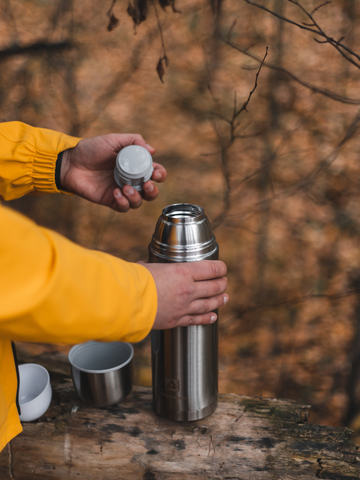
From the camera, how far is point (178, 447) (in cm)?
103

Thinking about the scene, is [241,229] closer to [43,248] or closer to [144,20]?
[144,20]

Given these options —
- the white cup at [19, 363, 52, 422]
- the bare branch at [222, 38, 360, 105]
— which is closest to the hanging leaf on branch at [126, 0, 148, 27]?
the bare branch at [222, 38, 360, 105]

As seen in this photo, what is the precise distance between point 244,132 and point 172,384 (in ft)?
2.91

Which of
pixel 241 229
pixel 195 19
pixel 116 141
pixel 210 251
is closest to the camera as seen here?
pixel 210 251

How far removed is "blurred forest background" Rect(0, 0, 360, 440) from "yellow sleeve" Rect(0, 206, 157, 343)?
2.86ft

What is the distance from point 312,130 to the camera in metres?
1.40

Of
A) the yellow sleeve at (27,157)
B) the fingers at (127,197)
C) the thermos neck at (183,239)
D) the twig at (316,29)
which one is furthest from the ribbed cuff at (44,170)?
the twig at (316,29)

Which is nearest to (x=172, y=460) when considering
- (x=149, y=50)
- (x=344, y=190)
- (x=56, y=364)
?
(x=56, y=364)

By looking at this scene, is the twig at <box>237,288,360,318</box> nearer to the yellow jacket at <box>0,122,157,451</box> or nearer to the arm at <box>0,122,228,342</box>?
the arm at <box>0,122,228,342</box>

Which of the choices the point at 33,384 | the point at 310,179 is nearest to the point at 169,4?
the point at 310,179

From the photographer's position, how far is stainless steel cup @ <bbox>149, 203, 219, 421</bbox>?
3.04ft

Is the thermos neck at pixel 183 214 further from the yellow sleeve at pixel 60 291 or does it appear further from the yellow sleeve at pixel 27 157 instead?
the yellow sleeve at pixel 27 157

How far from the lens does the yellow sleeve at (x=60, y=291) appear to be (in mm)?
628

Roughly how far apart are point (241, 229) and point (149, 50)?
0.72 meters
